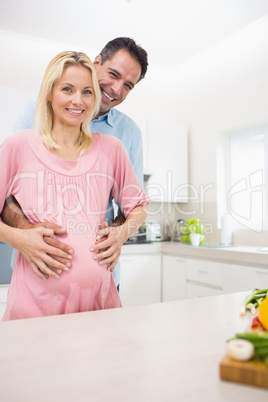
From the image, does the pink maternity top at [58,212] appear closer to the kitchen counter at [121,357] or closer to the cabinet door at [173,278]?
the kitchen counter at [121,357]

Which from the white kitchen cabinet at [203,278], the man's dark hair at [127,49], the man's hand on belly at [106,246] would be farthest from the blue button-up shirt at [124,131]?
the white kitchen cabinet at [203,278]

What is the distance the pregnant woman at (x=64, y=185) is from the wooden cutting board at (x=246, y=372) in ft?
1.80

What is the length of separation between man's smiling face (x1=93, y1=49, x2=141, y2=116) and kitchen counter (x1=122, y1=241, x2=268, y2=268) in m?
1.36

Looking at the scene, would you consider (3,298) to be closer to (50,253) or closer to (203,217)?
(50,253)

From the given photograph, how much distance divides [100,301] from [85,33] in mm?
2753

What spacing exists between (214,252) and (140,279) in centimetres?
70

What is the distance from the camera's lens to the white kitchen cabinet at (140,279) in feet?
10.1

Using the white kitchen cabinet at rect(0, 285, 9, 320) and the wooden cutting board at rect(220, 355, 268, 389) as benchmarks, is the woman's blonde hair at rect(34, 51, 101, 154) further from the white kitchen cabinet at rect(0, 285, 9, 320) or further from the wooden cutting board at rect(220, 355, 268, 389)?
the white kitchen cabinet at rect(0, 285, 9, 320)

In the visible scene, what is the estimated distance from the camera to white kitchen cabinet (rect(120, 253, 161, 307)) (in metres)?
3.06

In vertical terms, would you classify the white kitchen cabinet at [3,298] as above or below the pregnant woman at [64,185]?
below

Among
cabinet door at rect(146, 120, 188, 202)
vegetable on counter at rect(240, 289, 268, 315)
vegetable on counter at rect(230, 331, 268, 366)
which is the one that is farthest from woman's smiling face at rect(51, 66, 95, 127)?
cabinet door at rect(146, 120, 188, 202)

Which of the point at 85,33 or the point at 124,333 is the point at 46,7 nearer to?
the point at 85,33

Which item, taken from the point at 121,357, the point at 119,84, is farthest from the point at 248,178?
the point at 121,357

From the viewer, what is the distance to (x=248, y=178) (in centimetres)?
328
